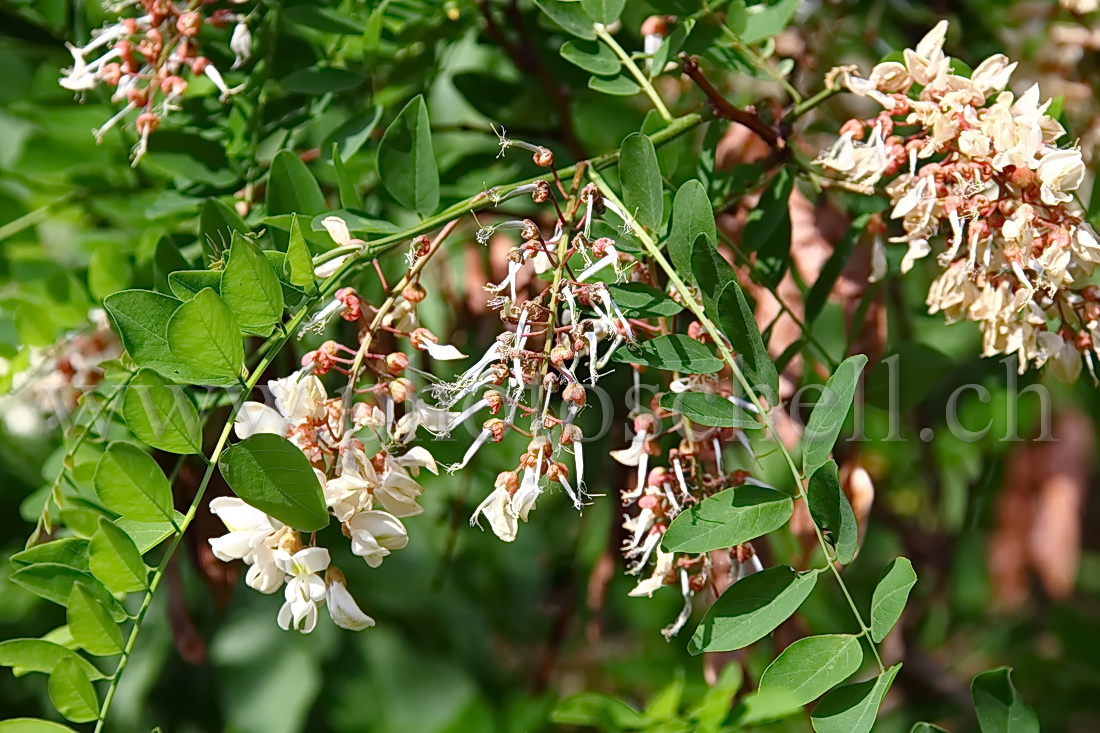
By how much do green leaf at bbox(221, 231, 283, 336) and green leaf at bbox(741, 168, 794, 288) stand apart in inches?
14.1

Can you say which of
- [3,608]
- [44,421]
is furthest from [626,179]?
[3,608]

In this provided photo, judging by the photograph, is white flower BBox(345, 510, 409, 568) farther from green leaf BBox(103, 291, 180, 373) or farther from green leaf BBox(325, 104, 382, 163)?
green leaf BBox(325, 104, 382, 163)

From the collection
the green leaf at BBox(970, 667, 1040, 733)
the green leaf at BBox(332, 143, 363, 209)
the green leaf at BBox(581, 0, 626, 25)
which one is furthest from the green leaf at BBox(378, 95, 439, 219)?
the green leaf at BBox(970, 667, 1040, 733)

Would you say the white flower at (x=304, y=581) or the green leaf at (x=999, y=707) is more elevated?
the white flower at (x=304, y=581)

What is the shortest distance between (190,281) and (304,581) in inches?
7.5

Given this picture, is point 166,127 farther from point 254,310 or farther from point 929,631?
point 929,631

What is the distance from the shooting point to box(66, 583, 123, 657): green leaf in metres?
0.61

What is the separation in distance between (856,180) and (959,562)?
152 cm

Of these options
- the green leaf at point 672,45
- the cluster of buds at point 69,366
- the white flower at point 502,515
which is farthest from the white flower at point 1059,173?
the cluster of buds at point 69,366

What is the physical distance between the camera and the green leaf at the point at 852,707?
61 cm

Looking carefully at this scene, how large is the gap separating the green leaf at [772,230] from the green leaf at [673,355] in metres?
0.17

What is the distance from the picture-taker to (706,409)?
647mm

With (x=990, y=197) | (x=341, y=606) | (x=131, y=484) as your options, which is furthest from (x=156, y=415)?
(x=990, y=197)

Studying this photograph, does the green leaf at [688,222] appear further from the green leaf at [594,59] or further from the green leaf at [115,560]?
the green leaf at [115,560]
